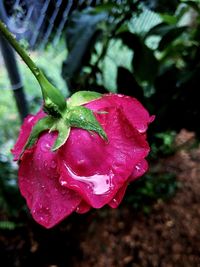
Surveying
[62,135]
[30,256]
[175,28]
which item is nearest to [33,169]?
[62,135]

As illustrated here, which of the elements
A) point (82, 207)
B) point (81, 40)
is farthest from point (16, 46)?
point (81, 40)

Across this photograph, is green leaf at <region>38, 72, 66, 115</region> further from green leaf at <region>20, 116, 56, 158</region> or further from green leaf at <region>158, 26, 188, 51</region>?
green leaf at <region>158, 26, 188, 51</region>

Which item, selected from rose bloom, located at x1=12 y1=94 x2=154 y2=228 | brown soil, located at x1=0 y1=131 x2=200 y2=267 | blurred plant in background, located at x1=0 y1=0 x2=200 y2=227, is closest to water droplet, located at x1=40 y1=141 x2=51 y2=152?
rose bloom, located at x1=12 y1=94 x2=154 y2=228

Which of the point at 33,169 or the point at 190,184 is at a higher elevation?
the point at 33,169

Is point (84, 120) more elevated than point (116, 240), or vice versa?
point (84, 120)

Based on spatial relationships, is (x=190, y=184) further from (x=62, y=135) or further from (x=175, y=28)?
(x=62, y=135)

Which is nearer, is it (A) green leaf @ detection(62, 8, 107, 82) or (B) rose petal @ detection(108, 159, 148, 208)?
(B) rose petal @ detection(108, 159, 148, 208)

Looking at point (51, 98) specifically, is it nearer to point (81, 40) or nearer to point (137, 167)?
point (137, 167)
